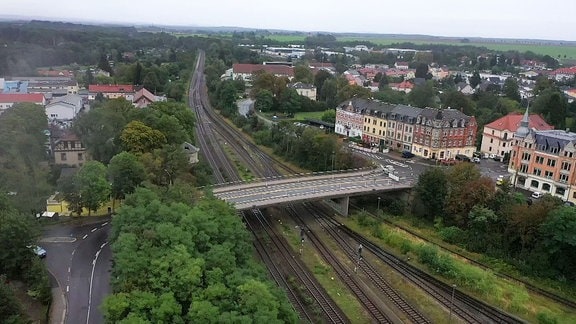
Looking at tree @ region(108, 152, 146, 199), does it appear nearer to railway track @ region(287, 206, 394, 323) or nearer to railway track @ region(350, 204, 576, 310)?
railway track @ region(287, 206, 394, 323)

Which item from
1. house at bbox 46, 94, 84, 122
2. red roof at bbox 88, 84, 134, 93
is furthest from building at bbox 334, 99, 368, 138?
red roof at bbox 88, 84, 134, 93

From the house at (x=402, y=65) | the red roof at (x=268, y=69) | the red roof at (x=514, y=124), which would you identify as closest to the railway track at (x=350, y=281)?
the red roof at (x=514, y=124)

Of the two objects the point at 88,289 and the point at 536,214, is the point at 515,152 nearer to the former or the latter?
the point at 536,214

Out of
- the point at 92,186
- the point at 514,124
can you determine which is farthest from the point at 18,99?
the point at 514,124

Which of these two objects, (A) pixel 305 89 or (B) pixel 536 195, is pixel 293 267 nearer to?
(B) pixel 536 195

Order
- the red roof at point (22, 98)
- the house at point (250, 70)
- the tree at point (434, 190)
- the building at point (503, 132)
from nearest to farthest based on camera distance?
the tree at point (434, 190) < the building at point (503, 132) < the red roof at point (22, 98) < the house at point (250, 70)

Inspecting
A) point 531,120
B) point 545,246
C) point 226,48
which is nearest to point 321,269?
point 545,246

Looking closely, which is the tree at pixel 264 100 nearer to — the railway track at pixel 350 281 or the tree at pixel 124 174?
the railway track at pixel 350 281
